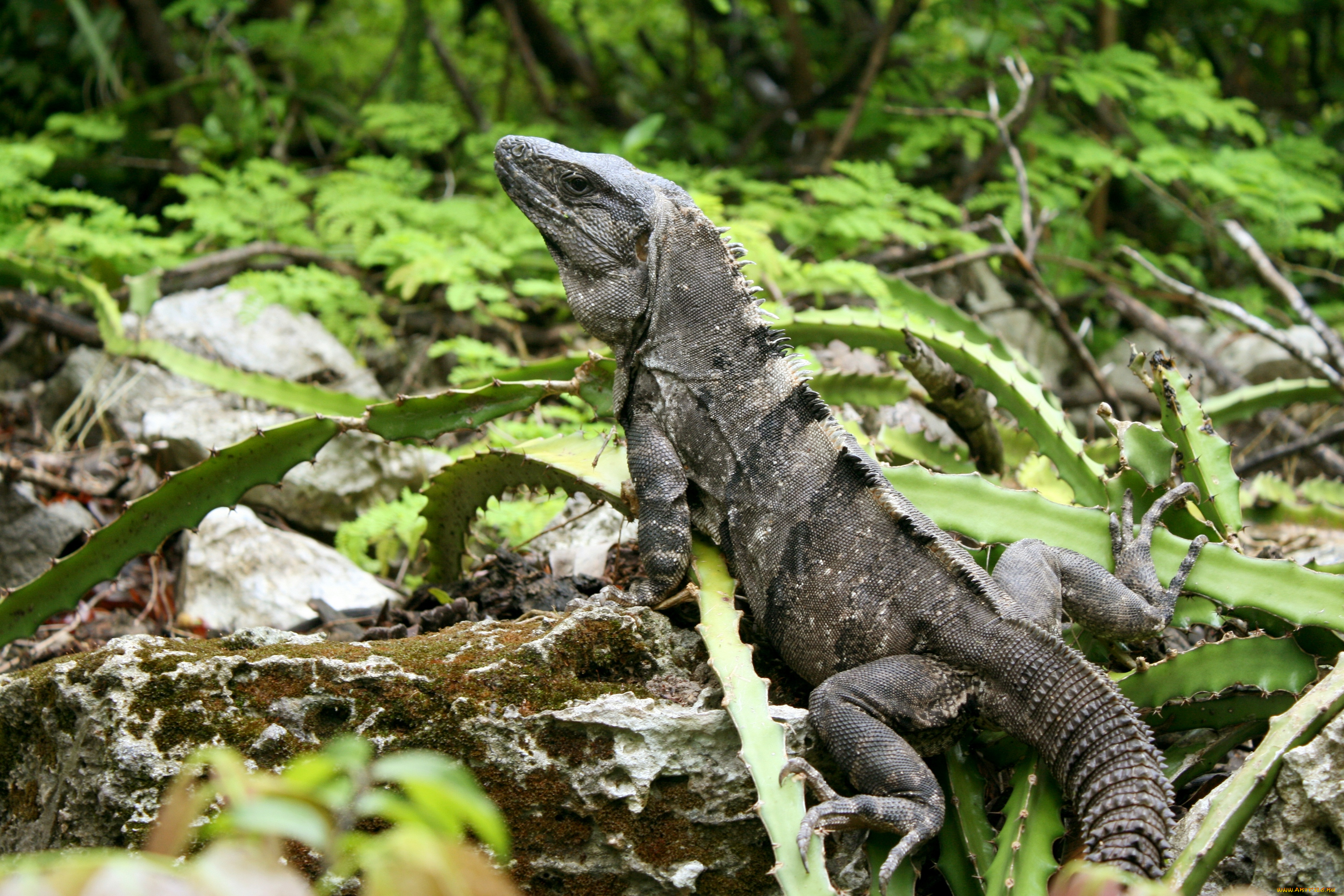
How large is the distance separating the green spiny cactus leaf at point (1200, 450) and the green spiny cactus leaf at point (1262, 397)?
1.53 metres

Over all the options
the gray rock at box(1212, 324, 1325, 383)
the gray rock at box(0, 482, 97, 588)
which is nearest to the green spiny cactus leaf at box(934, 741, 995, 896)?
the gray rock at box(0, 482, 97, 588)

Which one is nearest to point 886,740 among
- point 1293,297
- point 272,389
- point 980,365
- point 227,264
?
point 980,365

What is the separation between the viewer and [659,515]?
11.0 ft

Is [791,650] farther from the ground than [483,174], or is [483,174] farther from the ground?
[483,174]

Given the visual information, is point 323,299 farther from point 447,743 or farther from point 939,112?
point 447,743

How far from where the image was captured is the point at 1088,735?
8.59ft

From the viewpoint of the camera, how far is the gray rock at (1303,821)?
246 centimetres

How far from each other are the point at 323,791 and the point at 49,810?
8.09 feet

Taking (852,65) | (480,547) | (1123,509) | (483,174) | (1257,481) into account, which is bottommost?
(480,547)

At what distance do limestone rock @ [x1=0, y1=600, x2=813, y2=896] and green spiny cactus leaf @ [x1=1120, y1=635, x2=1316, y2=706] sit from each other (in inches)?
42.7

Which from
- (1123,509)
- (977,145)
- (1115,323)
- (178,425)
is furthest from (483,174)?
(1123,509)

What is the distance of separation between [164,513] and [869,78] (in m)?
6.33

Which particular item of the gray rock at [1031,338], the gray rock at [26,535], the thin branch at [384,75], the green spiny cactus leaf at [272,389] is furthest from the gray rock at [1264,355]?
the gray rock at [26,535]

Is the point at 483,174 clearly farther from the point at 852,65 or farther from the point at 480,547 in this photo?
the point at 480,547
